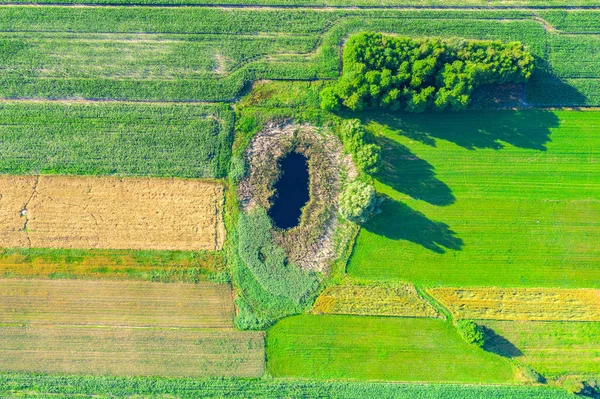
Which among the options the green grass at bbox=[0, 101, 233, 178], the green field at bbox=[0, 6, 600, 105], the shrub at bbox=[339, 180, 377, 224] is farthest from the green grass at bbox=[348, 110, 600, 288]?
the green grass at bbox=[0, 101, 233, 178]

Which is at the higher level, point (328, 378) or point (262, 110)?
point (262, 110)

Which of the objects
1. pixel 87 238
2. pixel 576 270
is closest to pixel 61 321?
pixel 87 238

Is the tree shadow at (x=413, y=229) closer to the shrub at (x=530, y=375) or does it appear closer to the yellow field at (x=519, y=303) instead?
the yellow field at (x=519, y=303)

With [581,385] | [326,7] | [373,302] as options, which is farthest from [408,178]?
[581,385]

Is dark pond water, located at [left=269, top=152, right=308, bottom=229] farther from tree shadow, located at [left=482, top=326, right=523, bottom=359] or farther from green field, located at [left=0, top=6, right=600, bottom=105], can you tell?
tree shadow, located at [left=482, top=326, right=523, bottom=359]

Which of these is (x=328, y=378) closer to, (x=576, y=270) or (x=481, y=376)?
(x=481, y=376)

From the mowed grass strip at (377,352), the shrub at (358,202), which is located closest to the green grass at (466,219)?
the shrub at (358,202)

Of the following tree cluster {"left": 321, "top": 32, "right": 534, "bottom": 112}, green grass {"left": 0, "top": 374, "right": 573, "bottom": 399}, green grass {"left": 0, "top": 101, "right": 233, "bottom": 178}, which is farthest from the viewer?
green grass {"left": 0, "top": 101, "right": 233, "bottom": 178}
